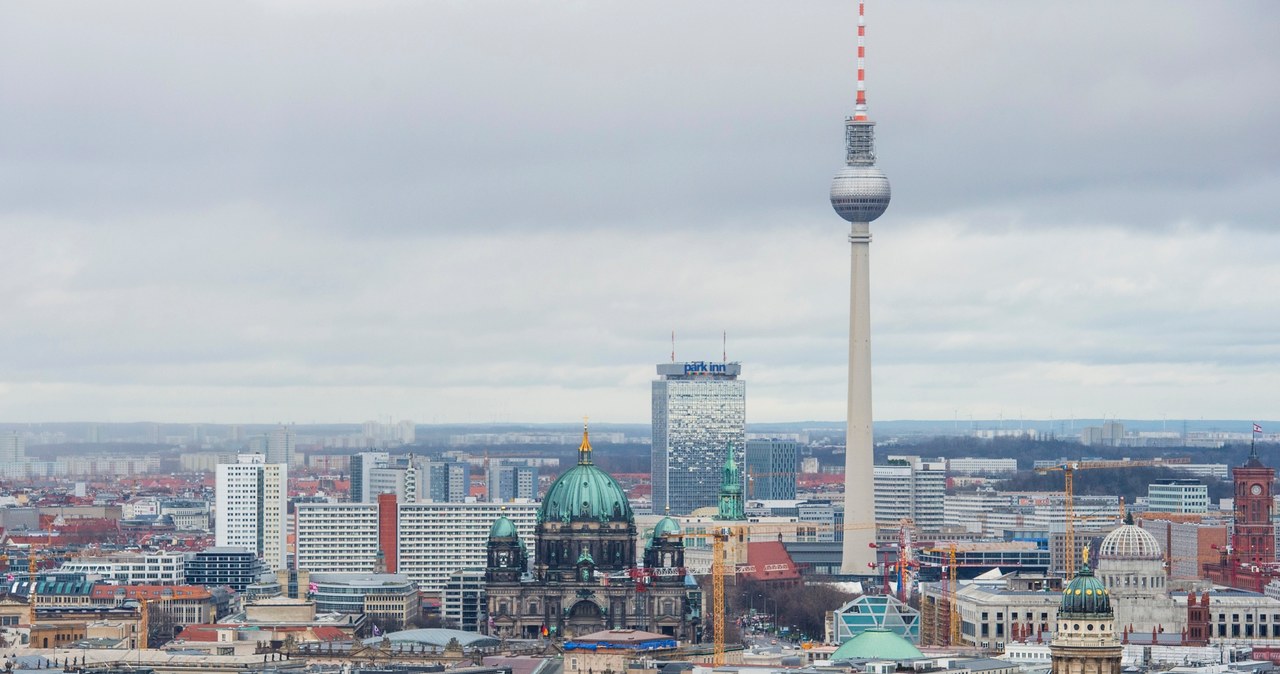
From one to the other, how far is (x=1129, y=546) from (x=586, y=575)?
26287mm

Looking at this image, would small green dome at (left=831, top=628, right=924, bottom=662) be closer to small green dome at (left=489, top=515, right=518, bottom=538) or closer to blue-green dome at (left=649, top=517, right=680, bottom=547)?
blue-green dome at (left=649, top=517, right=680, bottom=547)

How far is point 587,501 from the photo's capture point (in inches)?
7136

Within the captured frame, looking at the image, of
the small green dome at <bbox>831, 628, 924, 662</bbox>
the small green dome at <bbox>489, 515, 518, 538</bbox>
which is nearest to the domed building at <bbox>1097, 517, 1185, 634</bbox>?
the small green dome at <bbox>831, 628, 924, 662</bbox>

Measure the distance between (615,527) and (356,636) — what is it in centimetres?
1383

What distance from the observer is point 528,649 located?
167 meters

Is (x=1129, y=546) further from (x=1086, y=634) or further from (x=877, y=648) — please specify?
(x=1086, y=634)

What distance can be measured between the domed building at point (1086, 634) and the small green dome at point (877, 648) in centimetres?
1956

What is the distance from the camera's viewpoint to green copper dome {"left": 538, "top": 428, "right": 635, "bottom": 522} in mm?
181250

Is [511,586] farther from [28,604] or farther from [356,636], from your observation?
[28,604]

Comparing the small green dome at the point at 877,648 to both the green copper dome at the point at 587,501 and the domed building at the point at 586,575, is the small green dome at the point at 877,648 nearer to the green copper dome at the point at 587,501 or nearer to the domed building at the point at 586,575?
the domed building at the point at 586,575

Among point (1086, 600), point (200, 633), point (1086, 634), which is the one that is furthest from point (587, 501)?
point (1086, 634)

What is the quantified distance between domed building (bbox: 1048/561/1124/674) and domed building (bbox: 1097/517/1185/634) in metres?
45.3

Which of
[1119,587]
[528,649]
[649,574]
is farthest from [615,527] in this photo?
[1119,587]

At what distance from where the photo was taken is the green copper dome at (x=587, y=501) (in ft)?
595
